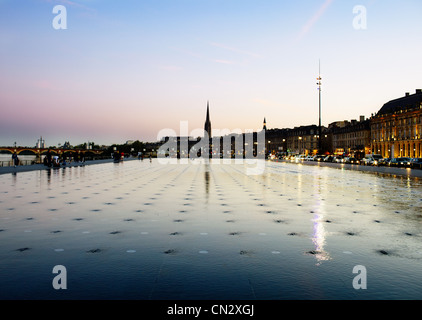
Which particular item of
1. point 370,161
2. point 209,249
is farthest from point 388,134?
point 209,249

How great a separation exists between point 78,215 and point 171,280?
21.8ft

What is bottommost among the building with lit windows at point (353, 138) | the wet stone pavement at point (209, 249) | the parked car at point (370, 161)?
the wet stone pavement at point (209, 249)

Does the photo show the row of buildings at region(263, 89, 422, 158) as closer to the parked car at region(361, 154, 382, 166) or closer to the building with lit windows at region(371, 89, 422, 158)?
the building with lit windows at region(371, 89, 422, 158)

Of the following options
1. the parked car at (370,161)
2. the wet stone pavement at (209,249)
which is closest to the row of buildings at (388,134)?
the parked car at (370,161)

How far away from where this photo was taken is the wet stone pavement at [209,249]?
5.10 m

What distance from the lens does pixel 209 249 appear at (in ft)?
23.7

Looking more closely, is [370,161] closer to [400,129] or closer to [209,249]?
[209,249]

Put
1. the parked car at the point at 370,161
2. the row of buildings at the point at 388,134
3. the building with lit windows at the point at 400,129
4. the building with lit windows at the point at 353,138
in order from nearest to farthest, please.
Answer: the parked car at the point at 370,161 < the building with lit windows at the point at 400,129 < the row of buildings at the point at 388,134 < the building with lit windows at the point at 353,138

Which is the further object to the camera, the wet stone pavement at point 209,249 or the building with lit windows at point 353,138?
the building with lit windows at point 353,138

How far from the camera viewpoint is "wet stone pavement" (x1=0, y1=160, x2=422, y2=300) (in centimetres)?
510

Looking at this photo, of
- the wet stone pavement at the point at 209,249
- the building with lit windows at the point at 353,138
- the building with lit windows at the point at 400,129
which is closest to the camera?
the wet stone pavement at the point at 209,249

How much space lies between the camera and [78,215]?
1111 cm

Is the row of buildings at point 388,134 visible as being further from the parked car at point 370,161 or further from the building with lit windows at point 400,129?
the parked car at point 370,161
